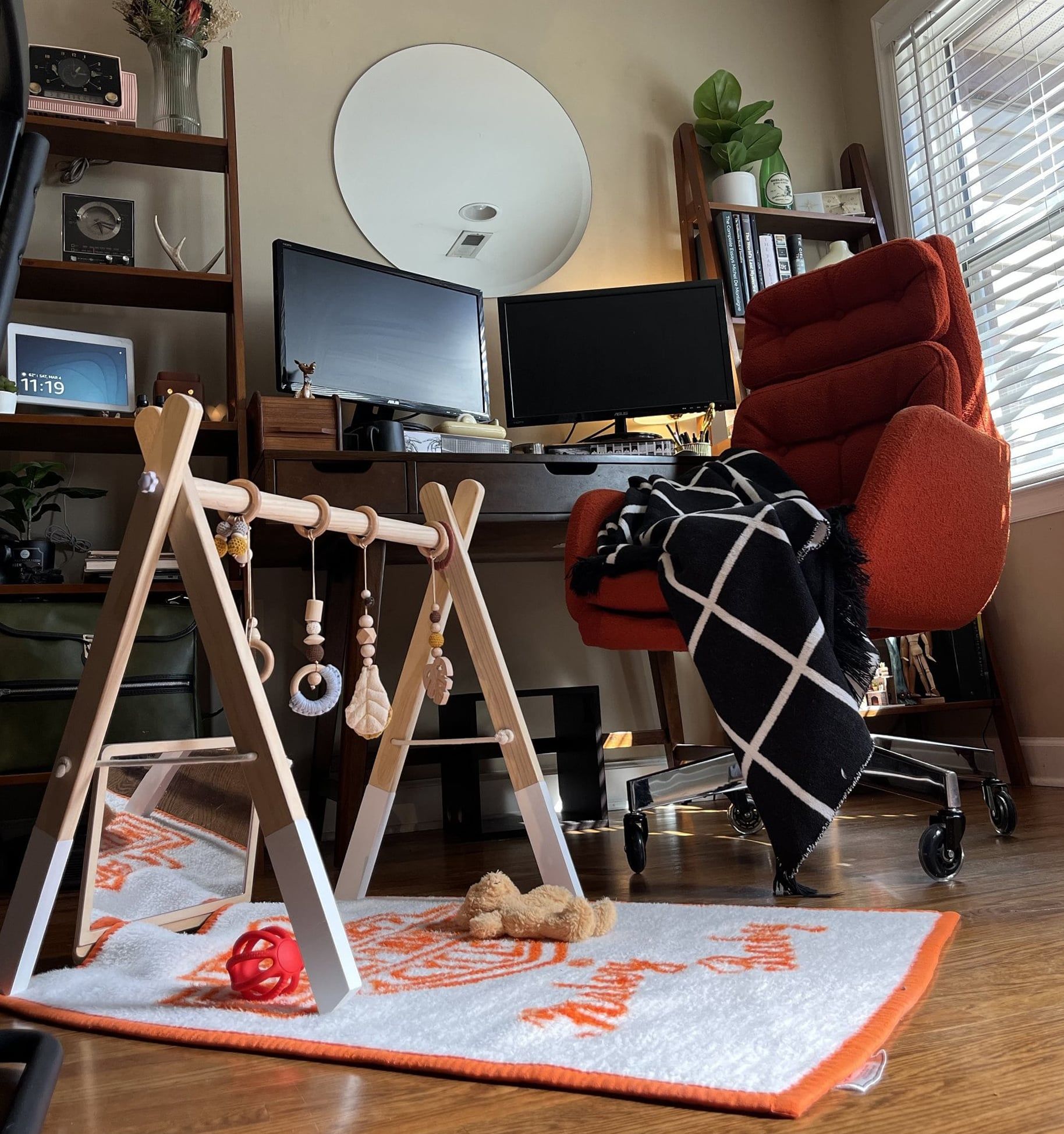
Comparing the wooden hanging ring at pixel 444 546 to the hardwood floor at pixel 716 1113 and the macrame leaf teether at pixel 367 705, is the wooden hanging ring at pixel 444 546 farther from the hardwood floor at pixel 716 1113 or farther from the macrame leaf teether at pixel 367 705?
the hardwood floor at pixel 716 1113

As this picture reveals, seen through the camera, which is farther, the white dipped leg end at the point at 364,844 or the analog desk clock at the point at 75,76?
the analog desk clock at the point at 75,76

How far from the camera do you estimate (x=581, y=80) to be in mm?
2885

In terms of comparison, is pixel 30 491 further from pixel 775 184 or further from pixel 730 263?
pixel 775 184

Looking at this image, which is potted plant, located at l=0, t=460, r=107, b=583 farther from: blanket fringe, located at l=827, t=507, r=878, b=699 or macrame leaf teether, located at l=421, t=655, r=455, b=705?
blanket fringe, located at l=827, t=507, r=878, b=699

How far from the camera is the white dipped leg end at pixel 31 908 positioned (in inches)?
40.2

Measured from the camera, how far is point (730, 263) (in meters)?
2.70

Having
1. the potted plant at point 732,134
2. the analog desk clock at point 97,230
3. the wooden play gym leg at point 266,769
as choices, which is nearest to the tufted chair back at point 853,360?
the potted plant at point 732,134

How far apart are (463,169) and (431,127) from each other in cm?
13

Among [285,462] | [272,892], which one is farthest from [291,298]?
[272,892]

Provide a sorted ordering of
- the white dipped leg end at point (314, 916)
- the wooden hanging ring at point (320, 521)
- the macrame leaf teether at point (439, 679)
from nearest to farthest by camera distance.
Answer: the white dipped leg end at point (314, 916)
the wooden hanging ring at point (320, 521)
the macrame leaf teether at point (439, 679)

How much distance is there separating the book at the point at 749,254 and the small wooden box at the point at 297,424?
4.19 feet

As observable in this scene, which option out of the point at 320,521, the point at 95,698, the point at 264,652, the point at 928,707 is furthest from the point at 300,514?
the point at 928,707

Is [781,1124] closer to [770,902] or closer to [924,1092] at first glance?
[924,1092]

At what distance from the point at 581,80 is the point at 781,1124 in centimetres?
283
